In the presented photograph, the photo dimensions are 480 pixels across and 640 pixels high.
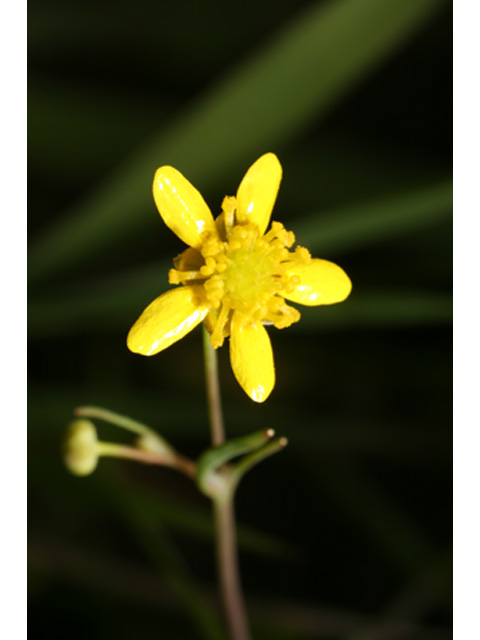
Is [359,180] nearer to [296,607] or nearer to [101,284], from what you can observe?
[101,284]

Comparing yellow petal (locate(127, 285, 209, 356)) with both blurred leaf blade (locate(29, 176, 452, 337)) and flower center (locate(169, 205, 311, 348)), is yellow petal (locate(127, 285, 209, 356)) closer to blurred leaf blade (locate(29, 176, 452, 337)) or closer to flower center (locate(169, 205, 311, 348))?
flower center (locate(169, 205, 311, 348))

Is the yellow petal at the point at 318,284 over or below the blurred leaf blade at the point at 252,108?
below

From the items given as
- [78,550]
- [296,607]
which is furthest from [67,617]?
[296,607]

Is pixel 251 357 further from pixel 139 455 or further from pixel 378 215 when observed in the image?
pixel 378 215

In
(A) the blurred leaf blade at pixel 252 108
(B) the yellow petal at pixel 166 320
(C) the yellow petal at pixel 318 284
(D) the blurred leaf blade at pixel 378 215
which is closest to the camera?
(B) the yellow petal at pixel 166 320

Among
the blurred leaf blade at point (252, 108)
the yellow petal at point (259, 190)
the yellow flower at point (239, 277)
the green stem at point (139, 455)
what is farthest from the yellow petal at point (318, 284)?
the blurred leaf blade at point (252, 108)

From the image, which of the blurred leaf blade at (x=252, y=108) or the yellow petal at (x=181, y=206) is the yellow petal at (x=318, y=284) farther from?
the blurred leaf blade at (x=252, y=108)

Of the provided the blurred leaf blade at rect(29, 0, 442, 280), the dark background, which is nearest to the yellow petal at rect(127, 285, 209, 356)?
the dark background
